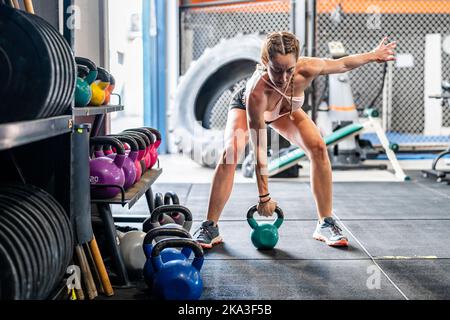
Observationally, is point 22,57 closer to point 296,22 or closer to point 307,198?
point 307,198

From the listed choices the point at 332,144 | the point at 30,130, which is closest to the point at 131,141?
the point at 30,130

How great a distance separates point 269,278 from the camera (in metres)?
2.66

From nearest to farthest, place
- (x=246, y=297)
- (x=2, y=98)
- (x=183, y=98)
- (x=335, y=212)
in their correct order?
(x=2, y=98) → (x=246, y=297) → (x=335, y=212) → (x=183, y=98)

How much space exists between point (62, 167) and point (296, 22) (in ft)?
13.5

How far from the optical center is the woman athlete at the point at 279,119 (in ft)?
8.98

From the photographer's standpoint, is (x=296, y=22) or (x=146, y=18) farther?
(x=146, y=18)

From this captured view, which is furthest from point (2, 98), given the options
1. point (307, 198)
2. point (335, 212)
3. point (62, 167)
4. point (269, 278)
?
point (307, 198)

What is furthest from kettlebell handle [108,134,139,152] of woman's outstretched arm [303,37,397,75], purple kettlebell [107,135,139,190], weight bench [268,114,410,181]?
weight bench [268,114,410,181]

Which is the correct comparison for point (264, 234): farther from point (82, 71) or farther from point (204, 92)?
point (204, 92)

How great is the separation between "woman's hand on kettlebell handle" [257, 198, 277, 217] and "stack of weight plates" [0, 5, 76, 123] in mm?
1172

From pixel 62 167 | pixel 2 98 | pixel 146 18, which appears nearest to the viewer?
pixel 2 98

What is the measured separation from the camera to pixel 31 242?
5.89 feet

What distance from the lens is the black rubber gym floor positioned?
8.18ft

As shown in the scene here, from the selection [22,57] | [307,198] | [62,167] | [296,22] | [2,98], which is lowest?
[307,198]
